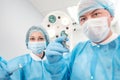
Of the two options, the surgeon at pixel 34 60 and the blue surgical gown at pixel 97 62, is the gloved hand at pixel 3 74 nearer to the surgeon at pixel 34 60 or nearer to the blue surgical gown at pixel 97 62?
the surgeon at pixel 34 60

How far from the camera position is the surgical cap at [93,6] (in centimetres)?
121

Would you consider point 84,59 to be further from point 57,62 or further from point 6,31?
point 6,31

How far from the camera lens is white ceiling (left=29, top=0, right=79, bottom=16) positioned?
2.94 meters

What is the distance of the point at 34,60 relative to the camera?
171 centimetres

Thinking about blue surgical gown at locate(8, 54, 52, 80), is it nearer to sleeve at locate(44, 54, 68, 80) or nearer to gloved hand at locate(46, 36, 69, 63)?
sleeve at locate(44, 54, 68, 80)

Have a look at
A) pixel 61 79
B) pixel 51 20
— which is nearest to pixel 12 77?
pixel 61 79

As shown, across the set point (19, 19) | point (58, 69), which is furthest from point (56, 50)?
point (19, 19)

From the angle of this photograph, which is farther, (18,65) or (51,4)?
(51,4)

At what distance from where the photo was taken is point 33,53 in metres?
1.75

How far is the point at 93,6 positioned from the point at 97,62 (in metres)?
0.32

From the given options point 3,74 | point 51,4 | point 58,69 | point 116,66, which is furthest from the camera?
point 51,4

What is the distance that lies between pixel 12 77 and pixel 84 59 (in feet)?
2.18

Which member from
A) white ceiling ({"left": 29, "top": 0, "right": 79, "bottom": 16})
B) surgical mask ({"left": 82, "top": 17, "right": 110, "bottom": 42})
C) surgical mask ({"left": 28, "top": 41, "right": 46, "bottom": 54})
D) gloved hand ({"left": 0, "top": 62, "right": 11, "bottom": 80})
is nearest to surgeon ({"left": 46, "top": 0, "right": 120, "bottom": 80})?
surgical mask ({"left": 82, "top": 17, "right": 110, "bottom": 42})

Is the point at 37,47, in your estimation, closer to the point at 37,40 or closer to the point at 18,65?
the point at 37,40
